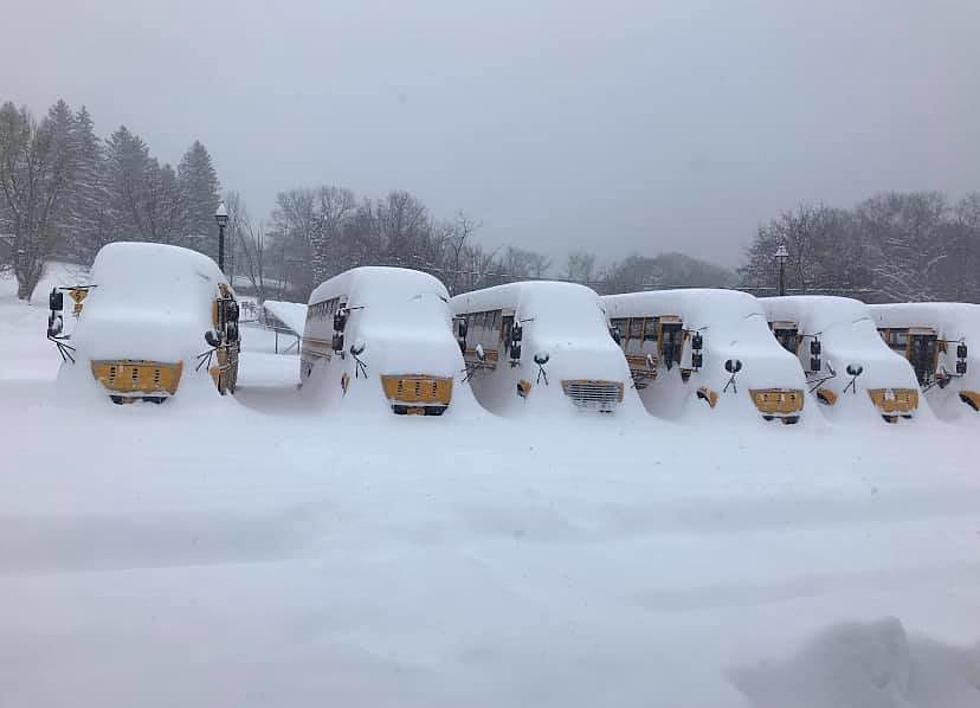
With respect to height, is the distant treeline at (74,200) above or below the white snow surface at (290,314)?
above

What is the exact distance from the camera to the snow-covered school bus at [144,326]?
409 inches

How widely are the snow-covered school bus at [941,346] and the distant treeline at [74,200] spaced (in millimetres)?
41966

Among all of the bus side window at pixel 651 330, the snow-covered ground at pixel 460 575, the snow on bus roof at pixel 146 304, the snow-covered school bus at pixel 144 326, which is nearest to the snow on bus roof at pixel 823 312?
the bus side window at pixel 651 330

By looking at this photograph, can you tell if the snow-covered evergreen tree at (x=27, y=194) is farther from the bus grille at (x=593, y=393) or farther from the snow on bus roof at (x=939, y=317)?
the snow on bus roof at (x=939, y=317)

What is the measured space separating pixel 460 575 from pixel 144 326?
7488 mm

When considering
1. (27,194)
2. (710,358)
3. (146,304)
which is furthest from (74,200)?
(710,358)

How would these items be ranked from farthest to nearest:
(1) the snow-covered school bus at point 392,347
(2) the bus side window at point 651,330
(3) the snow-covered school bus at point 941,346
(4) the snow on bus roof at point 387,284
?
(3) the snow-covered school bus at point 941,346
(2) the bus side window at point 651,330
(4) the snow on bus roof at point 387,284
(1) the snow-covered school bus at point 392,347

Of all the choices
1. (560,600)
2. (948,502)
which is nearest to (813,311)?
(948,502)

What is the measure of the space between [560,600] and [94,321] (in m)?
8.67

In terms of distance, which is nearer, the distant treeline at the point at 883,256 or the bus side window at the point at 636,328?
the bus side window at the point at 636,328

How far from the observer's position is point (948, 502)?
8219mm

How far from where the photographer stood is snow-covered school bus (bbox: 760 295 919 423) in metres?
14.7

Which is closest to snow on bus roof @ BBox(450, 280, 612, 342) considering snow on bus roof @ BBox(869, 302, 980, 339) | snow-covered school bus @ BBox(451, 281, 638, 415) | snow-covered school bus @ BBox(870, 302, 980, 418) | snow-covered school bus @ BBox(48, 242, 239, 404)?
snow-covered school bus @ BBox(451, 281, 638, 415)

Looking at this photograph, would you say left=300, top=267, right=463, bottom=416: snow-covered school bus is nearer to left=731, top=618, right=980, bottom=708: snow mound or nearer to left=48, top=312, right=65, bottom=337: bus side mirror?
left=48, top=312, right=65, bottom=337: bus side mirror
